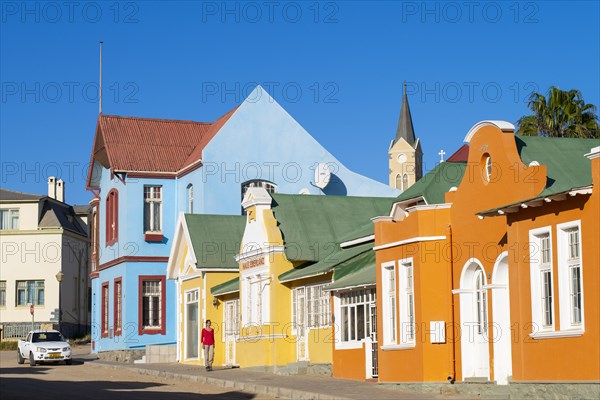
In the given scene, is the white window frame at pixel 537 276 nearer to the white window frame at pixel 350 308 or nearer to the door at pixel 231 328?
the white window frame at pixel 350 308

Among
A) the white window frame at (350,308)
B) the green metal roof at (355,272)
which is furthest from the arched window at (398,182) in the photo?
the white window frame at (350,308)

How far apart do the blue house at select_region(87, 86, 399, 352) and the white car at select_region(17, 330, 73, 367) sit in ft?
14.1

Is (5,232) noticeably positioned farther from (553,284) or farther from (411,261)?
(553,284)

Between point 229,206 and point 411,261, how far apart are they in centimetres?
2007

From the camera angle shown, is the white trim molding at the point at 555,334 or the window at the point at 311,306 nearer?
the white trim molding at the point at 555,334

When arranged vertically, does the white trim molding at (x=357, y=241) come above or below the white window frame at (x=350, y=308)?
above

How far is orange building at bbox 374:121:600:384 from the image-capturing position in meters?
19.2

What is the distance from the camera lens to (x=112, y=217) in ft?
155

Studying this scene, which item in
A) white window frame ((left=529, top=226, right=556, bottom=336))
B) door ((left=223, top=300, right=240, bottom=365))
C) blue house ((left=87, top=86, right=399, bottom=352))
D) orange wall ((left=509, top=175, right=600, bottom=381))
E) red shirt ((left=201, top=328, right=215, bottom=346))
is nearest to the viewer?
orange wall ((left=509, top=175, right=600, bottom=381))

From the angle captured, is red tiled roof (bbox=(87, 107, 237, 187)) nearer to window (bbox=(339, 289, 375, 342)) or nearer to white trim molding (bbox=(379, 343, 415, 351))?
window (bbox=(339, 289, 375, 342))

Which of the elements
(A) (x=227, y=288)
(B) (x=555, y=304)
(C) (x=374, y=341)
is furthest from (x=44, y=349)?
(B) (x=555, y=304)

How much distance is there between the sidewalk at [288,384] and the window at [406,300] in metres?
1.37

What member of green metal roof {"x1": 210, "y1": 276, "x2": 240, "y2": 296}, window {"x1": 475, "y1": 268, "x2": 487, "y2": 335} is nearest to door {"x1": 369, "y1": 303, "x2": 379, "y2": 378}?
window {"x1": 475, "y1": 268, "x2": 487, "y2": 335}

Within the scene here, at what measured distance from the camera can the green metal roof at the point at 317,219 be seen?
A: 33.2 meters
